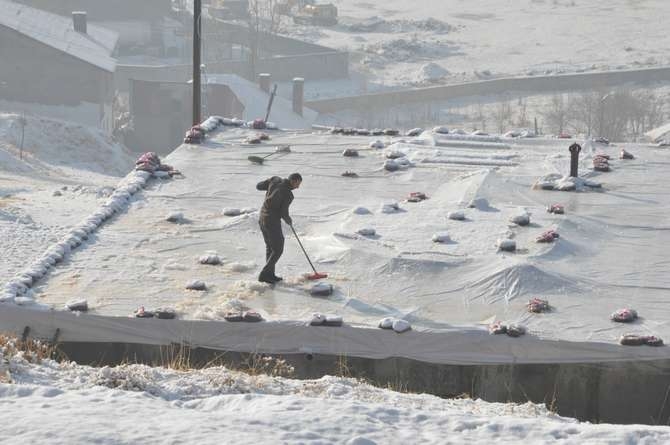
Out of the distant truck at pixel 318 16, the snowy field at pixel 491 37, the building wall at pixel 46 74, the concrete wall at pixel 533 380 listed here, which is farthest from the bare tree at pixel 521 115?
the concrete wall at pixel 533 380

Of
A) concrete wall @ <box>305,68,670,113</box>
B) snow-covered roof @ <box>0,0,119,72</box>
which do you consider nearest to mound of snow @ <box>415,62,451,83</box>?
concrete wall @ <box>305,68,670,113</box>

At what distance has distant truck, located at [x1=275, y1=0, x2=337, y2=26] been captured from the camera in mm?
72000

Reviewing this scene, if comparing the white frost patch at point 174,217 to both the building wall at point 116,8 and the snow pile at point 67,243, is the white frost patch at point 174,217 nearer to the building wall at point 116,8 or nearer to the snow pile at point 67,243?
the snow pile at point 67,243

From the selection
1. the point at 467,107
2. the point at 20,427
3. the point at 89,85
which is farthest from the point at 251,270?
the point at 467,107

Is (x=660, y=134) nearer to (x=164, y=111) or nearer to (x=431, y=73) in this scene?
(x=164, y=111)

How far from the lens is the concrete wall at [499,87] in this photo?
51469mm

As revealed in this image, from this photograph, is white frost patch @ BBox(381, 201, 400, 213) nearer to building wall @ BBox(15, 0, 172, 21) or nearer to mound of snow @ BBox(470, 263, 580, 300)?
mound of snow @ BBox(470, 263, 580, 300)

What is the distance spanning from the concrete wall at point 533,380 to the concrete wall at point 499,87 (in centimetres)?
3876

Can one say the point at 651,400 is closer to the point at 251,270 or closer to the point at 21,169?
the point at 251,270

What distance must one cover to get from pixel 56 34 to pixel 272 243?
33.5 metres

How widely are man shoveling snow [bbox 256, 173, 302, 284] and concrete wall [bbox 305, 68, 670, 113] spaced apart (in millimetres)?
37279

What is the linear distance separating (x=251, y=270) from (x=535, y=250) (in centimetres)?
309

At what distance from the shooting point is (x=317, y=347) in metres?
12.1

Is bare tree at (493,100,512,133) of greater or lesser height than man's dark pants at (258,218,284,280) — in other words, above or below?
below
